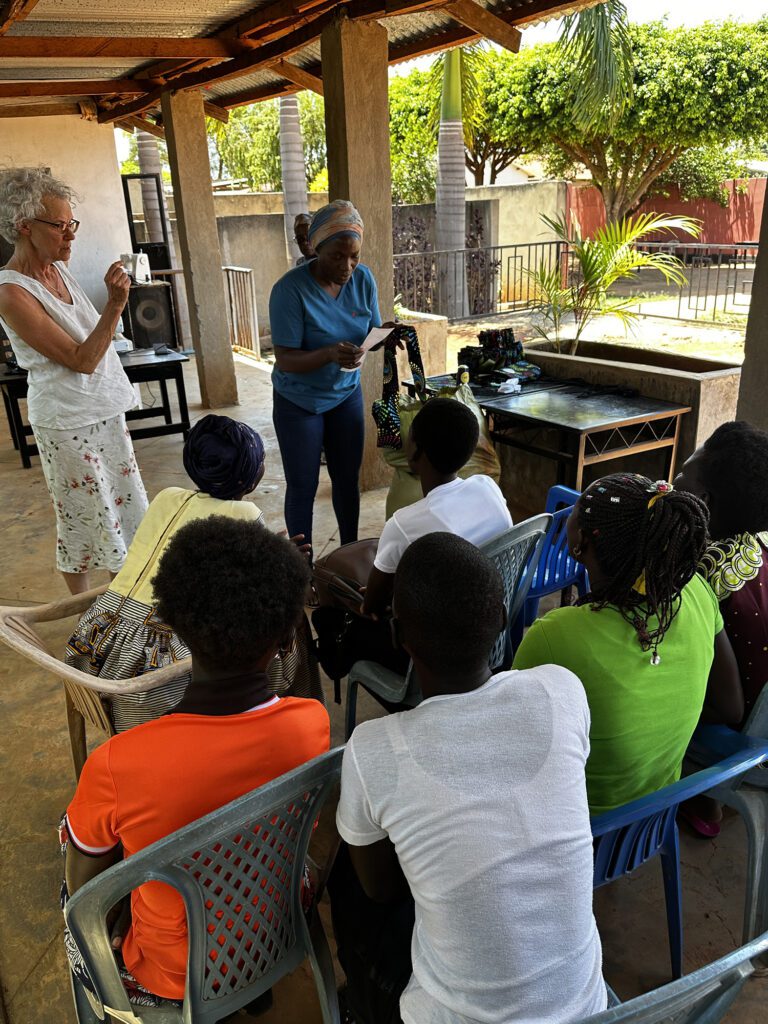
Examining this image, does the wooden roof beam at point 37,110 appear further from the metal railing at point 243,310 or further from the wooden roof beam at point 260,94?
the metal railing at point 243,310

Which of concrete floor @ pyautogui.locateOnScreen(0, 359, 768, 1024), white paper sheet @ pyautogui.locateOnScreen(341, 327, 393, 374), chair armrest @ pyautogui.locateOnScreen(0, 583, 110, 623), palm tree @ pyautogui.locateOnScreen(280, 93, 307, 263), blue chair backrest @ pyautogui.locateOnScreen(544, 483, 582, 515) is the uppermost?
palm tree @ pyautogui.locateOnScreen(280, 93, 307, 263)

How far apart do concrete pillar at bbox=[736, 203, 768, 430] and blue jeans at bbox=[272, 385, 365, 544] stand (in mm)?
1670

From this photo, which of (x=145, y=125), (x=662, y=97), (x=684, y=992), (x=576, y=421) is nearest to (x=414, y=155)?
(x=662, y=97)

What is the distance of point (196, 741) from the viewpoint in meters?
1.31

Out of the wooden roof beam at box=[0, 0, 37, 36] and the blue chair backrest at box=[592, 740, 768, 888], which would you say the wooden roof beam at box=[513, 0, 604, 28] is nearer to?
the wooden roof beam at box=[0, 0, 37, 36]

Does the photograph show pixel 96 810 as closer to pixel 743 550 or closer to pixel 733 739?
pixel 733 739

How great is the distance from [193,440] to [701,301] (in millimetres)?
15032

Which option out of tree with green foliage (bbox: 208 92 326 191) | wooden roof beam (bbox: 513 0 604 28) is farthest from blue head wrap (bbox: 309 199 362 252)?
tree with green foliage (bbox: 208 92 326 191)

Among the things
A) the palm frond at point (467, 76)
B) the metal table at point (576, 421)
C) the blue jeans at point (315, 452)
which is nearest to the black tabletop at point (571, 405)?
the metal table at point (576, 421)

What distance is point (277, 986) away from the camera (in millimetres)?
1932

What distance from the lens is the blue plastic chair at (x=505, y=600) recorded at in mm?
2221

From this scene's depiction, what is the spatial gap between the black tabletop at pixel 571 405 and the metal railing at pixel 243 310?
5.70 metres

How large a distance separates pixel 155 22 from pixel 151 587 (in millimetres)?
4637

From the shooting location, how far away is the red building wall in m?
21.2
